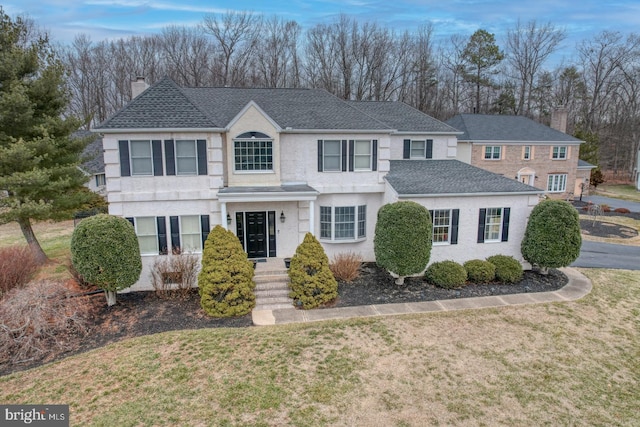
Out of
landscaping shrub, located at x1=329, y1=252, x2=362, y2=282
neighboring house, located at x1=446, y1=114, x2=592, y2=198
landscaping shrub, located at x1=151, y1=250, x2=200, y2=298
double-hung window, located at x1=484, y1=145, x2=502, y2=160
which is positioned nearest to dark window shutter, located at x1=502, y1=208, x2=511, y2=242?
landscaping shrub, located at x1=329, y1=252, x2=362, y2=282

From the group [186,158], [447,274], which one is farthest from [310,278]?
[186,158]

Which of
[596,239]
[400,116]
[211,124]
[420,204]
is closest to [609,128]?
[596,239]

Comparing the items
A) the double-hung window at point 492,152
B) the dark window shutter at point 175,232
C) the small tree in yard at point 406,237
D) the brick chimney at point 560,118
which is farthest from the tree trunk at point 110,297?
the brick chimney at point 560,118

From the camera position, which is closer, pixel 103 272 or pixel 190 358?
pixel 190 358

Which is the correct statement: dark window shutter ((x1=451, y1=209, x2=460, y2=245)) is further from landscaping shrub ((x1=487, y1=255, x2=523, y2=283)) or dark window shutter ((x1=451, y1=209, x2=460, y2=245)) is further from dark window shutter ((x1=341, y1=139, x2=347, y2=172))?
dark window shutter ((x1=341, y1=139, x2=347, y2=172))

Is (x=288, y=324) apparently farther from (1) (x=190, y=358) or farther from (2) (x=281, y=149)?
(2) (x=281, y=149)

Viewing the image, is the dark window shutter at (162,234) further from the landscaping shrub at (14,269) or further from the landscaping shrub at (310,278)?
the landscaping shrub at (310,278)
